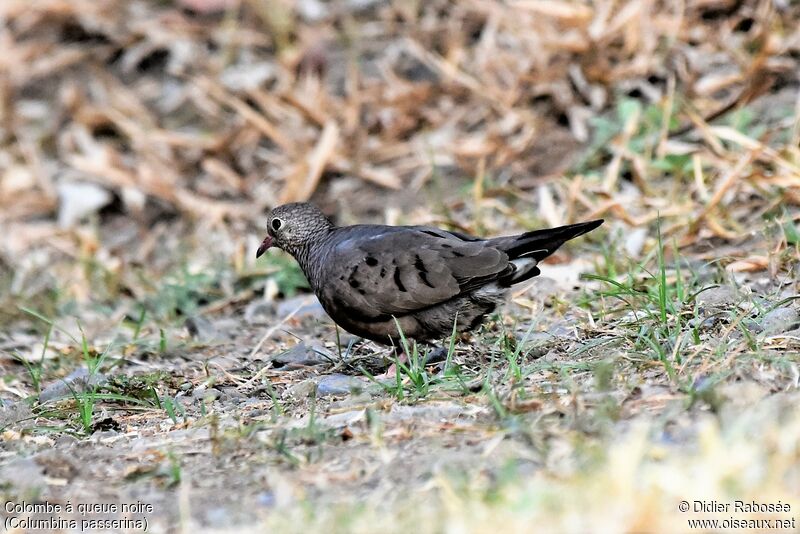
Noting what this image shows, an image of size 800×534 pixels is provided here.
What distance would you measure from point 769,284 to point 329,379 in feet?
6.75

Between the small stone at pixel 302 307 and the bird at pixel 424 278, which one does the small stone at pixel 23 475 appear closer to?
the bird at pixel 424 278

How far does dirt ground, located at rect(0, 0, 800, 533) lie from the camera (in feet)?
10.9

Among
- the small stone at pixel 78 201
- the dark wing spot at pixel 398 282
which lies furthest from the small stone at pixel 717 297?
the small stone at pixel 78 201

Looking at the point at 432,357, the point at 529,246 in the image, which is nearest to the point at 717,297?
the point at 529,246

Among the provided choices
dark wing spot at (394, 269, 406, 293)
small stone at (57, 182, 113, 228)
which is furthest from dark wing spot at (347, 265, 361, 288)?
small stone at (57, 182, 113, 228)

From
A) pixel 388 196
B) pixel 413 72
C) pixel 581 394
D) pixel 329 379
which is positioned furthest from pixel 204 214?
pixel 581 394

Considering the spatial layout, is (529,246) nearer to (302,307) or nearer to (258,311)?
(302,307)

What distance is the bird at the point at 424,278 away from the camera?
4.73 metres

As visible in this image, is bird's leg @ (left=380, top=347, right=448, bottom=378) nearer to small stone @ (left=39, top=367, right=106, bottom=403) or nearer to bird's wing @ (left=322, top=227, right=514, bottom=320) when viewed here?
bird's wing @ (left=322, top=227, right=514, bottom=320)

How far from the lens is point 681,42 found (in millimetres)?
7672

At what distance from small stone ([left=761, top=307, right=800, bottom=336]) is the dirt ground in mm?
21

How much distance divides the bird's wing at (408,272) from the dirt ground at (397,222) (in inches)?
11.5

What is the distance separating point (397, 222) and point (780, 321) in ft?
9.54

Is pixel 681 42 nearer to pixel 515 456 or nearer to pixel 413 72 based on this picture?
pixel 413 72
